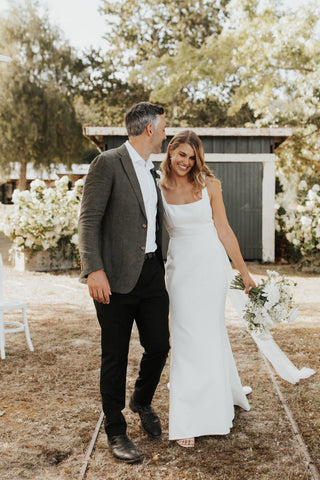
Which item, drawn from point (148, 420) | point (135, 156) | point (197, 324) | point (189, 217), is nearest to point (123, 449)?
point (148, 420)

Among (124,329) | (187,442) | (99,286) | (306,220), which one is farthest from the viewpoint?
(306,220)

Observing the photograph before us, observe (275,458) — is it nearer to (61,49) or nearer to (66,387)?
(66,387)

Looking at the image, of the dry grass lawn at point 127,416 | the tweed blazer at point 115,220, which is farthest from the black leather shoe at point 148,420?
the tweed blazer at point 115,220

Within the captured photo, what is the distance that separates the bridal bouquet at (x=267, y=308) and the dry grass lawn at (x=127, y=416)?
0.76m

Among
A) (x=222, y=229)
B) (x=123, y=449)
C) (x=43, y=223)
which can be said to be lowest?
(x=123, y=449)

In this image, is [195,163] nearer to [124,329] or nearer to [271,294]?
[271,294]

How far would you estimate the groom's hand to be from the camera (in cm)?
305

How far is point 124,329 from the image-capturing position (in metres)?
3.26

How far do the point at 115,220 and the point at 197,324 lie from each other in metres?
0.94

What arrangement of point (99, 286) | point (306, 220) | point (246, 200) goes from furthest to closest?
point (246, 200)
point (306, 220)
point (99, 286)

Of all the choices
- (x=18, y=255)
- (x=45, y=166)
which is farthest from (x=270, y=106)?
(x=45, y=166)

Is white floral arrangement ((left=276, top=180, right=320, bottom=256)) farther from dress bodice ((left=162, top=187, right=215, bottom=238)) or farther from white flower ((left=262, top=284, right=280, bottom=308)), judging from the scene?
dress bodice ((left=162, top=187, right=215, bottom=238))

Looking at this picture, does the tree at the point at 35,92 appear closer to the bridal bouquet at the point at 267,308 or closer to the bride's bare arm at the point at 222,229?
the bride's bare arm at the point at 222,229

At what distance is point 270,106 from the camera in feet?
66.1
